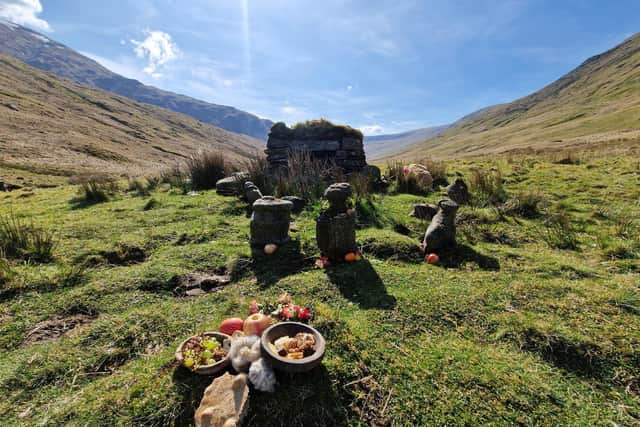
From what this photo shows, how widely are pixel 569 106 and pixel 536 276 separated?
428ft

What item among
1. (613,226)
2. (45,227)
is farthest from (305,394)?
(613,226)

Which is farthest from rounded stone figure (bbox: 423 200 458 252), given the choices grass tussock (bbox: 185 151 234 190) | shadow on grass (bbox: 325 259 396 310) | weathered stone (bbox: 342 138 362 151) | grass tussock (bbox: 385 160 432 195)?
grass tussock (bbox: 185 151 234 190)

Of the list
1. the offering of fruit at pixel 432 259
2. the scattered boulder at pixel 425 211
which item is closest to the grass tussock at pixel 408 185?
the scattered boulder at pixel 425 211

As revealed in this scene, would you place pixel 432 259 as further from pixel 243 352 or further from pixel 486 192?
pixel 486 192

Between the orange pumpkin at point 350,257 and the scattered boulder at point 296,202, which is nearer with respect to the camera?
the orange pumpkin at point 350,257

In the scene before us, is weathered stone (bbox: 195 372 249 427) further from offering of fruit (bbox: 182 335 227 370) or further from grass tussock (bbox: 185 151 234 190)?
grass tussock (bbox: 185 151 234 190)

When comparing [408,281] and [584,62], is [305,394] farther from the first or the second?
[584,62]

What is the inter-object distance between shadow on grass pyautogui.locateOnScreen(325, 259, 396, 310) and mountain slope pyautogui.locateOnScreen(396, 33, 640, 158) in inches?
1444

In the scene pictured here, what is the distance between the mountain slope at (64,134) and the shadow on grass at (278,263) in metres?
9.28

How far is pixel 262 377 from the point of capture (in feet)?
7.25

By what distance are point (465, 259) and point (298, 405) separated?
3846 mm

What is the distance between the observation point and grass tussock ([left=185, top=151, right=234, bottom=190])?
36.2 ft

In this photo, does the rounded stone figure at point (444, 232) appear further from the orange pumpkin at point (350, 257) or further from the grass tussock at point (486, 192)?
the grass tussock at point (486, 192)

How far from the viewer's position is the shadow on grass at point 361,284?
11.7ft
